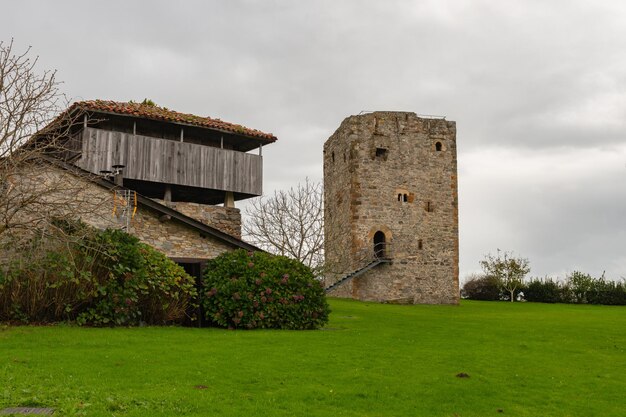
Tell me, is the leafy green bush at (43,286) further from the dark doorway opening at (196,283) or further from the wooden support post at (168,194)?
the wooden support post at (168,194)

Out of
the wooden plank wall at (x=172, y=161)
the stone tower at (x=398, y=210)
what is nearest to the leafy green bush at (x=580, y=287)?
the stone tower at (x=398, y=210)

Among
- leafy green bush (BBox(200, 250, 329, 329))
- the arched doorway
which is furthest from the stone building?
the arched doorway

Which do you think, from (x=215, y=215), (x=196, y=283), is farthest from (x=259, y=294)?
(x=215, y=215)

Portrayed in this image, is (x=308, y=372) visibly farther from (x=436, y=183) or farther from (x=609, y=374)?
(x=436, y=183)

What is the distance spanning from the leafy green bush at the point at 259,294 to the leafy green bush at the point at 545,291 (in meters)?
29.9

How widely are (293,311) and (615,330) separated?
962 cm

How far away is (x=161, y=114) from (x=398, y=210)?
14912 millimetres

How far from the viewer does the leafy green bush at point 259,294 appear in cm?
1697

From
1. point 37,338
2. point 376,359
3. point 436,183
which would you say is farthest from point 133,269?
point 436,183

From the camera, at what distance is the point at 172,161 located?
25.7 meters

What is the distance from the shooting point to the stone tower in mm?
34656

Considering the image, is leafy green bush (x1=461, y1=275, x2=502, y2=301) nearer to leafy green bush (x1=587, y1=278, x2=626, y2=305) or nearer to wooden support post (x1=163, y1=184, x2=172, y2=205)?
leafy green bush (x1=587, y1=278, x2=626, y2=305)

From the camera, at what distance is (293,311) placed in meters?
17.4

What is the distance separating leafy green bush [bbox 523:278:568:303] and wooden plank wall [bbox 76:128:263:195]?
24810 millimetres
